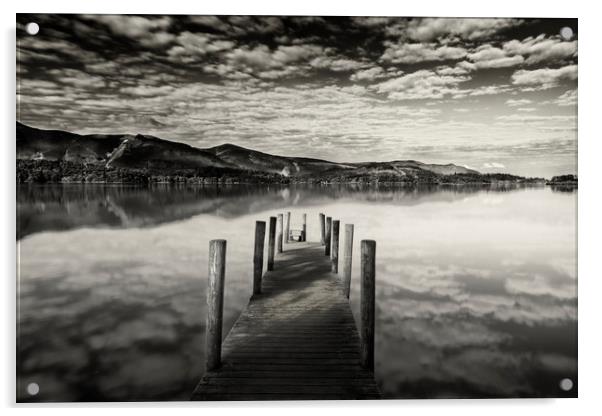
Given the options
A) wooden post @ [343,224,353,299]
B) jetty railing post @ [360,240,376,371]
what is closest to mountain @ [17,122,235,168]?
wooden post @ [343,224,353,299]

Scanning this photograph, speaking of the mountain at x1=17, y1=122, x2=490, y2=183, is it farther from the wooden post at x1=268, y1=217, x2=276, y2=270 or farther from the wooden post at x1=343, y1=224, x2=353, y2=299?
the wooden post at x1=343, y1=224, x2=353, y2=299

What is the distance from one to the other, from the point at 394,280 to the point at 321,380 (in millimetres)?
5107

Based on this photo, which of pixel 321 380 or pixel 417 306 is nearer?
pixel 321 380

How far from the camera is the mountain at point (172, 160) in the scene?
5173 millimetres

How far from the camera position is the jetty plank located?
3338 mm
